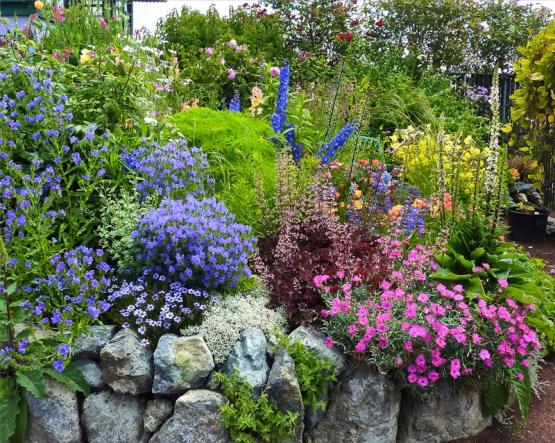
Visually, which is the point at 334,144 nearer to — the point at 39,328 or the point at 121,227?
the point at 121,227

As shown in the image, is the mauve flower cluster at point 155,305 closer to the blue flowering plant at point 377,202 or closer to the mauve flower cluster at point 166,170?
the mauve flower cluster at point 166,170

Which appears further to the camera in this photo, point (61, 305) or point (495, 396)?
point (495, 396)

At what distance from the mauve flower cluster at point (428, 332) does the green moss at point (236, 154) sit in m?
1.02

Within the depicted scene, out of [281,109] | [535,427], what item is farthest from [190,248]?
[281,109]

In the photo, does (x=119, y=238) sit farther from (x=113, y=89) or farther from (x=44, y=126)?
(x=113, y=89)

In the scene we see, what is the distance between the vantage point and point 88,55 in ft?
15.9

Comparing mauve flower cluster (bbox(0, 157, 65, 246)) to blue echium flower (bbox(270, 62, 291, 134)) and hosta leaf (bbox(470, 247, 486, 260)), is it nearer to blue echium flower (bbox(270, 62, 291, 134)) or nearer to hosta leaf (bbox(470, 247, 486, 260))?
blue echium flower (bbox(270, 62, 291, 134))

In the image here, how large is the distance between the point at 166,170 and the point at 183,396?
4.94 feet

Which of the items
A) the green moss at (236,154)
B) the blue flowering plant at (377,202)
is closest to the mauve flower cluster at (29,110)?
the green moss at (236,154)

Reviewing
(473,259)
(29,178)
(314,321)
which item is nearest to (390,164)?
(473,259)

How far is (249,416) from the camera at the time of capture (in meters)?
2.96

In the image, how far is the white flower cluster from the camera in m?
3.19

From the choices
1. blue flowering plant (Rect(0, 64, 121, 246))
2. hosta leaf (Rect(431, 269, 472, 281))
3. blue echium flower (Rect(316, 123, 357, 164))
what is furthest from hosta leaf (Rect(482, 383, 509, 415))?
blue flowering plant (Rect(0, 64, 121, 246))

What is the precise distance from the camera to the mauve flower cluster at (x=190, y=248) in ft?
10.9
